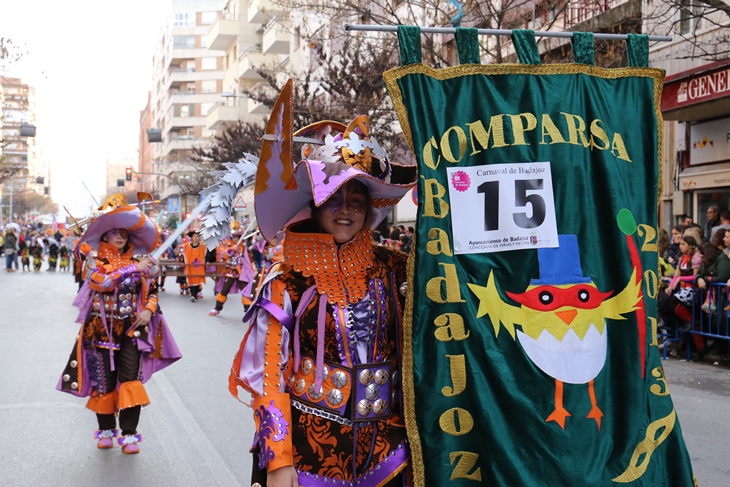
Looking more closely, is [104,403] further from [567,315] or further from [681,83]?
[681,83]

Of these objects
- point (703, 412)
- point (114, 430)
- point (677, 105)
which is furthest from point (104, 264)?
point (677, 105)

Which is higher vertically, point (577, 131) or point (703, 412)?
point (577, 131)

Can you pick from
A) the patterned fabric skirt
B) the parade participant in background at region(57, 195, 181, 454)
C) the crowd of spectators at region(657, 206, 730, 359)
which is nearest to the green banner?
the patterned fabric skirt

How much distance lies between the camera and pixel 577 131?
3.02 meters

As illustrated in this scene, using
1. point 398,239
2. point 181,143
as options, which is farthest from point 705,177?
point 181,143

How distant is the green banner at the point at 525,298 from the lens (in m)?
2.87

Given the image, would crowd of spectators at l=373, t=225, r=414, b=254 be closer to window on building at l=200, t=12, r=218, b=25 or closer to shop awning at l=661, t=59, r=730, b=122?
shop awning at l=661, t=59, r=730, b=122

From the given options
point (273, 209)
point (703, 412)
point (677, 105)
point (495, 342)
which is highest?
point (677, 105)

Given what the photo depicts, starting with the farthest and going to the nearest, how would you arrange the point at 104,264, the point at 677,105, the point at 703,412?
1. the point at 677,105
2. the point at 703,412
3. the point at 104,264

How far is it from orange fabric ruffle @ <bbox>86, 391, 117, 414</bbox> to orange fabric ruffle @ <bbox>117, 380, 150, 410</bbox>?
12 centimetres

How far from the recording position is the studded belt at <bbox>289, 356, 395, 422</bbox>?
9.76ft

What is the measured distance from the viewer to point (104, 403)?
638 cm

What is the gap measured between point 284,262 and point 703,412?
586 cm

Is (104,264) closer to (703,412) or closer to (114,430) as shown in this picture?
(114,430)
